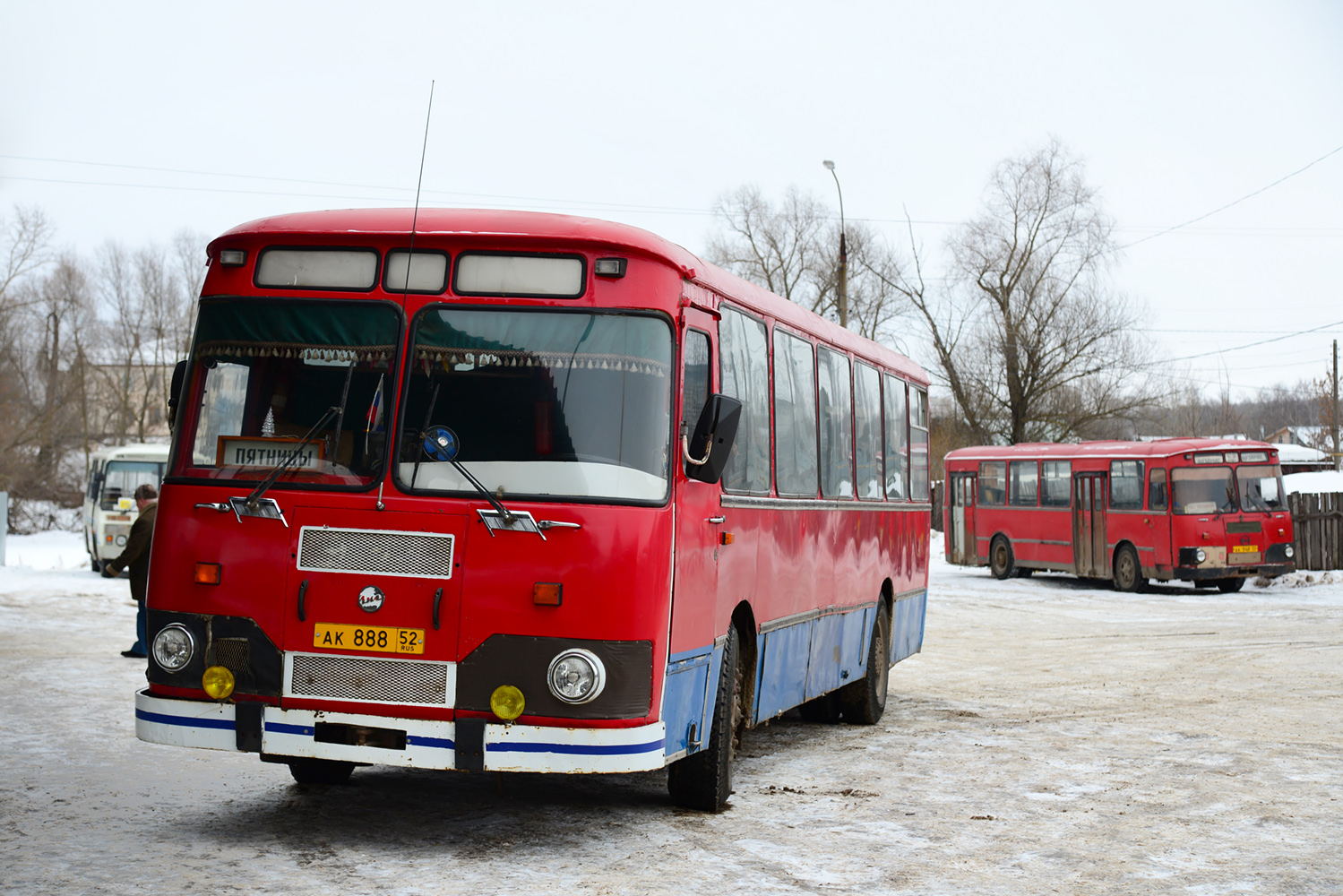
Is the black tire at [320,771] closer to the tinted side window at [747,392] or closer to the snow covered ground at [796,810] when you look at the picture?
the snow covered ground at [796,810]

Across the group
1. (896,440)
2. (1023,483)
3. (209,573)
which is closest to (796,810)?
(209,573)

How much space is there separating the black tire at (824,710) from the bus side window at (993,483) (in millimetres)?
22398

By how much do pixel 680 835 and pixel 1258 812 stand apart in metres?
3.28

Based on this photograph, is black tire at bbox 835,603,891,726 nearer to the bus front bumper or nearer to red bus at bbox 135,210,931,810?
red bus at bbox 135,210,931,810

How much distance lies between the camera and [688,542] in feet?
24.1

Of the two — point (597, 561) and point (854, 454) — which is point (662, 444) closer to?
point (597, 561)

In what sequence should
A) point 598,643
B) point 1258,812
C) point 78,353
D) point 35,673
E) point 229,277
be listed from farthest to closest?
point 78,353
point 35,673
point 1258,812
point 229,277
point 598,643

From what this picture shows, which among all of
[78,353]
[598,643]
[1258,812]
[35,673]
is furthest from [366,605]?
[78,353]

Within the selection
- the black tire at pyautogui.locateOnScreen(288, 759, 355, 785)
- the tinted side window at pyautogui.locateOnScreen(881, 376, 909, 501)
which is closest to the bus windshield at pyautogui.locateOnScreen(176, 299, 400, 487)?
the black tire at pyautogui.locateOnScreen(288, 759, 355, 785)

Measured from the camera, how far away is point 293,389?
6.97 metres

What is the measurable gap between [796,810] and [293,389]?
3557mm

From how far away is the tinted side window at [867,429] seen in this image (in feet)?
38.4

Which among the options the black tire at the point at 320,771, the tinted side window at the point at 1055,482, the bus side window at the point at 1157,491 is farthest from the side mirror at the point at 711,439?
the tinted side window at the point at 1055,482

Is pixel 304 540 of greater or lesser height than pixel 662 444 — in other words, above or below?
below
